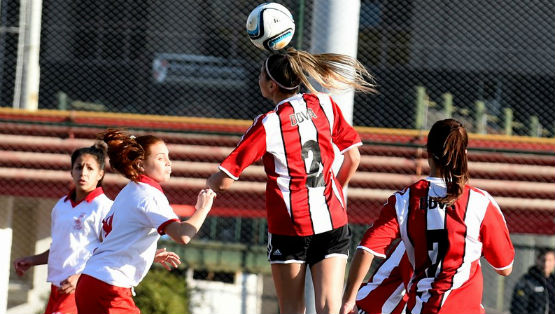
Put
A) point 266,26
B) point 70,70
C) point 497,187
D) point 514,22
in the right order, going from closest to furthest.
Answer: point 266,26 < point 497,187 < point 70,70 < point 514,22

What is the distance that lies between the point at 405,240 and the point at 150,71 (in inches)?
316

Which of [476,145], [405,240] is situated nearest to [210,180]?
[405,240]

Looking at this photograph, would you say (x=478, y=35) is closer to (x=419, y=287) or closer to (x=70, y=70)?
(x=70, y=70)

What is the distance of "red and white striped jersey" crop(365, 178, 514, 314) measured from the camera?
10.2ft

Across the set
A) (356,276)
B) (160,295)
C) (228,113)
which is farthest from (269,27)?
(228,113)

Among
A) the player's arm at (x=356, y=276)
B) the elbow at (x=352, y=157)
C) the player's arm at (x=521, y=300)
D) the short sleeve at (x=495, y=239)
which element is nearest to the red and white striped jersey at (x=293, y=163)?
the elbow at (x=352, y=157)

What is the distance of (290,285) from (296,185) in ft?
1.46

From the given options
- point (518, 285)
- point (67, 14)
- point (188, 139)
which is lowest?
point (518, 285)

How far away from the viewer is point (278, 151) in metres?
3.66

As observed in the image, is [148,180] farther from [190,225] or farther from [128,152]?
[190,225]

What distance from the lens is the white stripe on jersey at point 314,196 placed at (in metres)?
3.69

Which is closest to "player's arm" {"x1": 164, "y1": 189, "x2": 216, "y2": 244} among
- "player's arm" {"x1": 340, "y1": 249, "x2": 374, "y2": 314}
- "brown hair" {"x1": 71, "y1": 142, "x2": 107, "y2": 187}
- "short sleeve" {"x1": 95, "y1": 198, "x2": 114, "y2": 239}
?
"player's arm" {"x1": 340, "y1": 249, "x2": 374, "y2": 314}

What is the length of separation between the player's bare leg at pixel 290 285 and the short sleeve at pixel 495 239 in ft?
2.86

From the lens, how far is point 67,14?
10.7 metres
